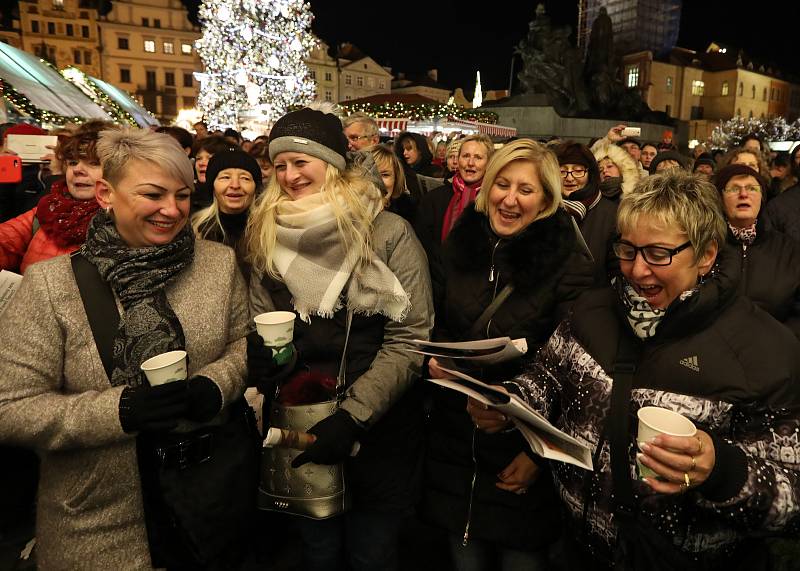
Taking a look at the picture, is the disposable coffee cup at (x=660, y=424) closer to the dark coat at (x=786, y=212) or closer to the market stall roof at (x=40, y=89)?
the dark coat at (x=786, y=212)

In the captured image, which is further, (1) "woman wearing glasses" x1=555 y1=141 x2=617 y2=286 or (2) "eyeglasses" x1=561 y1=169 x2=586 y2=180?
(2) "eyeglasses" x1=561 y1=169 x2=586 y2=180

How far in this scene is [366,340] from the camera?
2533mm

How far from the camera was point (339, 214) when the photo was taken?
246 centimetres

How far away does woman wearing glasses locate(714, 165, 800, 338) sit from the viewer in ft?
11.4

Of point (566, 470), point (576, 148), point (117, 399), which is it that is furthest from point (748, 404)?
point (576, 148)

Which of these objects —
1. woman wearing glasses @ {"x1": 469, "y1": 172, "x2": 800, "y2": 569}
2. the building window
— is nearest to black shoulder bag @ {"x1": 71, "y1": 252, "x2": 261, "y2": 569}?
woman wearing glasses @ {"x1": 469, "y1": 172, "x2": 800, "y2": 569}

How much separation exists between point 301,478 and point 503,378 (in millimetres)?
1034

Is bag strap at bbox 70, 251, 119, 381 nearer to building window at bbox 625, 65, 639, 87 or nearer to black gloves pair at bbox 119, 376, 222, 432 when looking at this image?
black gloves pair at bbox 119, 376, 222, 432

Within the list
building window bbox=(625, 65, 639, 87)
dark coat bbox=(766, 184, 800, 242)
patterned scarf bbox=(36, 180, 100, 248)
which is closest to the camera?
patterned scarf bbox=(36, 180, 100, 248)

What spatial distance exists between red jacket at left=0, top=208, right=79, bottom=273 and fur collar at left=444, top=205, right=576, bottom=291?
208cm

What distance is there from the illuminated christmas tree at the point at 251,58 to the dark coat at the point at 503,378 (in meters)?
20.2

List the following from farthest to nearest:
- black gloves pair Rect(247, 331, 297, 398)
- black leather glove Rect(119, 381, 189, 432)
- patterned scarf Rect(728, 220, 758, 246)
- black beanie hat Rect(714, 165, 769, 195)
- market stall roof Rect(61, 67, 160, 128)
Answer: market stall roof Rect(61, 67, 160, 128) → black beanie hat Rect(714, 165, 769, 195) → patterned scarf Rect(728, 220, 758, 246) → black gloves pair Rect(247, 331, 297, 398) → black leather glove Rect(119, 381, 189, 432)

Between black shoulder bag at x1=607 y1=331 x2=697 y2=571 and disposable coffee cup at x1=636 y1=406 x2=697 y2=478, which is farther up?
disposable coffee cup at x1=636 y1=406 x2=697 y2=478

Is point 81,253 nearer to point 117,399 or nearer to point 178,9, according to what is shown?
point 117,399
